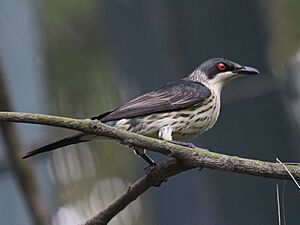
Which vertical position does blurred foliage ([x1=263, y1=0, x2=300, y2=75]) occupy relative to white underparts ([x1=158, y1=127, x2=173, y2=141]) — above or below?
above

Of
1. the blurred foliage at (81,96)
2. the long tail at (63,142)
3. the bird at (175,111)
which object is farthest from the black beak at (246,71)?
the long tail at (63,142)

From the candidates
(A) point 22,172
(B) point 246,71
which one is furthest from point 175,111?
(A) point 22,172

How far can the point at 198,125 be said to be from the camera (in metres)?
5.02

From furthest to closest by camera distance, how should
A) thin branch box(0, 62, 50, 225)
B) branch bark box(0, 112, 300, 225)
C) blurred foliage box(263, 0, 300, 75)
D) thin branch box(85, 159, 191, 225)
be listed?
1. thin branch box(0, 62, 50, 225)
2. blurred foliage box(263, 0, 300, 75)
3. thin branch box(85, 159, 191, 225)
4. branch bark box(0, 112, 300, 225)

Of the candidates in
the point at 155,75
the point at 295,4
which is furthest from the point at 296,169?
the point at 155,75

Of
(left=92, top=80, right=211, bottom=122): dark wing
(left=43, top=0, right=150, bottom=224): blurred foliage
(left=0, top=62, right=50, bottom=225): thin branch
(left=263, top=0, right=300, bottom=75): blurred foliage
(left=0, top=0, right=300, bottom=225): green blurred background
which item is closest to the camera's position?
(left=92, top=80, right=211, bottom=122): dark wing

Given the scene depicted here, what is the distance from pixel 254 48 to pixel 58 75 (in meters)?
1.82

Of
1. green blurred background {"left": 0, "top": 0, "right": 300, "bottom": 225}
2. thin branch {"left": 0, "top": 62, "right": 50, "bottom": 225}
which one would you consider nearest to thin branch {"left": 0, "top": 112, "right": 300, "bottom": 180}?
green blurred background {"left": 0, "top": 0, "right": 300, "bottom": 225}

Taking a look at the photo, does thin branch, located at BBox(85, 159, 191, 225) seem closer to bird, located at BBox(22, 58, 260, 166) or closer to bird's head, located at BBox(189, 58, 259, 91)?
bird, located at BBox(22, 58, 260, 166)

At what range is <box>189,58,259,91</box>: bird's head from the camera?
18.1 ft

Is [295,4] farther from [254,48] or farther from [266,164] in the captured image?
[266,164]

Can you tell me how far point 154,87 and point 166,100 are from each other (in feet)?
4.50

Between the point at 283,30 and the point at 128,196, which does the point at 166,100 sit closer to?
the point at 283,30

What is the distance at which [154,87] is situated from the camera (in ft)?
21.4
